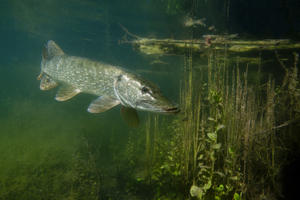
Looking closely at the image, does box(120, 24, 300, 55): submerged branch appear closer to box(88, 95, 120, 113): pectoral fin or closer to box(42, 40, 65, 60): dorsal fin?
box(42, 40, 65, 60): dorsal fin

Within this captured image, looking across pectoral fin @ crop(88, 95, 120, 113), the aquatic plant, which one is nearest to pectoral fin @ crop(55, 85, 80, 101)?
pectoral fin @ crop(88, 95, 120, 113)

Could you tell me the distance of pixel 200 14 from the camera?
342 inches

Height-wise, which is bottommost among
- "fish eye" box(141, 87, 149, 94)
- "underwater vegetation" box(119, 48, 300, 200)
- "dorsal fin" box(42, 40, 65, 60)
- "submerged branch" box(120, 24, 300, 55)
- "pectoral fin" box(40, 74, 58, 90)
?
"underwater vegetation" box(119, 48, 300, 200)

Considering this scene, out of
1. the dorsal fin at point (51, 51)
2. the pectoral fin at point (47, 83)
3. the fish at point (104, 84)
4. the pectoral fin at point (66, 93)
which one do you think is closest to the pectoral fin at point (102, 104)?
the fish at point (104, 84)

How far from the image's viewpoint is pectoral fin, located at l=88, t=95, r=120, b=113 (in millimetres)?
2893

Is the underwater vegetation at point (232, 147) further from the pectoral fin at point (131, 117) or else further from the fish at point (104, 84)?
the pectoral fin at point (131, 117)

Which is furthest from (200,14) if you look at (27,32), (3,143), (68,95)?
(27,32)

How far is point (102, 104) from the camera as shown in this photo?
2.99m

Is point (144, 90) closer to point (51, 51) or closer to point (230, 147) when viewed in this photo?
point (230, 147)

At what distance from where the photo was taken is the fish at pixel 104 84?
238 cm

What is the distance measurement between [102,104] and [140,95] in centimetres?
90

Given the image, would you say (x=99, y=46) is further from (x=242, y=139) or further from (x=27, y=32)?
(x=242, y=139)

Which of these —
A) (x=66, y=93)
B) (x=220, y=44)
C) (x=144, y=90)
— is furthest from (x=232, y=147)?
(x=220, y=44)

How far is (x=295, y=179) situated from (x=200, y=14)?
8732mm
